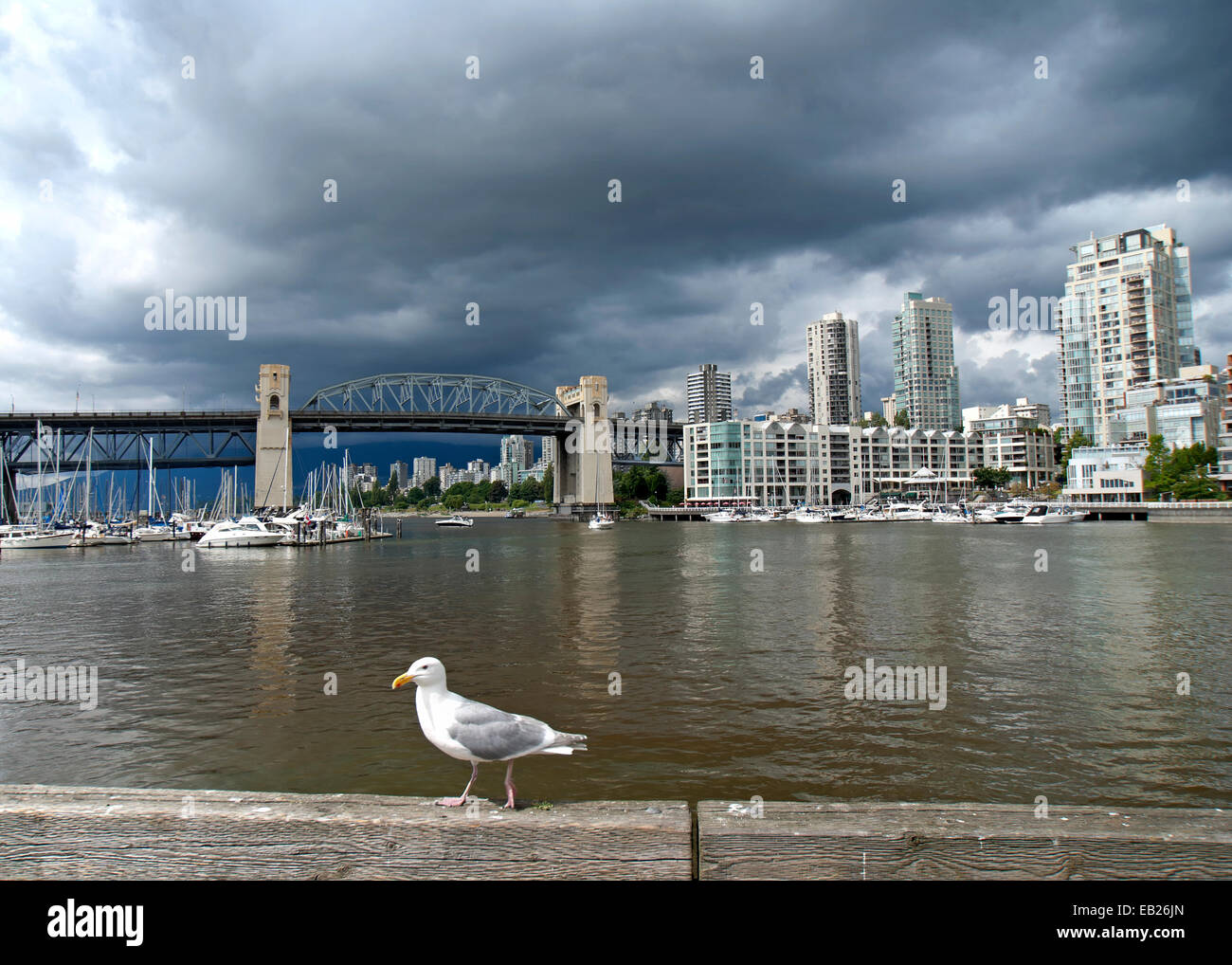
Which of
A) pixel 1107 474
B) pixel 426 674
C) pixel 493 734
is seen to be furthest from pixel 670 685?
pixel 1107 474

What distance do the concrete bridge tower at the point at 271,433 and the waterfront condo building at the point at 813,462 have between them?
7592 cm

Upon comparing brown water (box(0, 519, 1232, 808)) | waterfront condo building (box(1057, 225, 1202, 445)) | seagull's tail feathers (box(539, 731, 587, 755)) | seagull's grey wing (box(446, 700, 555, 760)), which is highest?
waterfront condo building (box(1057, 225, 1202, 445))

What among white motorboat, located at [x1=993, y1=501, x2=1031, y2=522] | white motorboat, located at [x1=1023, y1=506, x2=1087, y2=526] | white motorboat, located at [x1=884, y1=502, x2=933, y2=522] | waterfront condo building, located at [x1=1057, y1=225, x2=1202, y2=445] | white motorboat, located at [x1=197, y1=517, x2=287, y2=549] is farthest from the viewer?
waterfront condo building, located at [x1=1057, y1=225, x2=1202, y2=445]

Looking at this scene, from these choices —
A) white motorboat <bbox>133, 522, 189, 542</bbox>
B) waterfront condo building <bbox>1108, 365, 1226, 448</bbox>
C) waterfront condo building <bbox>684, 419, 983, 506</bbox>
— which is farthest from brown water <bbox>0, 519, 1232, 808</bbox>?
waterfront condo building <bbox>684, 419, 983, 506</bbox>

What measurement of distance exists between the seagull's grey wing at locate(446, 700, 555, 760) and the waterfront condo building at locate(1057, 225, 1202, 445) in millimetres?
159190

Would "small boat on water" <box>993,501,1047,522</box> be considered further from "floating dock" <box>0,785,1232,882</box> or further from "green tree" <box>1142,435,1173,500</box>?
"floating dock" <box>0,785,1232,882</box>

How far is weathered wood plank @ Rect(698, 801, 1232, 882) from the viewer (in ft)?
7.96

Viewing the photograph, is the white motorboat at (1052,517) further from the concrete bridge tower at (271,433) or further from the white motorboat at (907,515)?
the concrete bridge tower at (271,433)

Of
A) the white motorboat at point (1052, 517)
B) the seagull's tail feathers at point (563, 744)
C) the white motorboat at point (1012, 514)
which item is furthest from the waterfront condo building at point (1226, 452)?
the seagull's tail feathers at point (563, 744)

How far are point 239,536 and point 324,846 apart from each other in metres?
63.2

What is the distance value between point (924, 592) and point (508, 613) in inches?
538

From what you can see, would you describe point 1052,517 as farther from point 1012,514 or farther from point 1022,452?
point 1022,452
